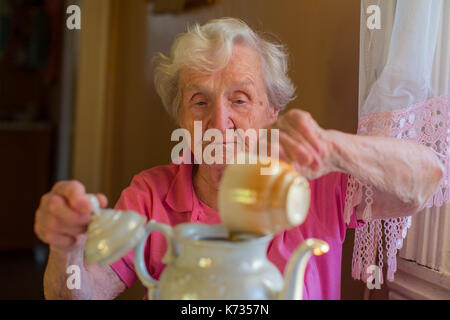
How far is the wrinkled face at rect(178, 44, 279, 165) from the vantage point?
119cm

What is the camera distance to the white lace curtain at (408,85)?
977 millimetres

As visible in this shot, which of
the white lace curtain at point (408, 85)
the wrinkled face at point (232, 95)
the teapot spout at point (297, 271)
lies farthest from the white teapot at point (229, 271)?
the wrinkled face at point (232, 95)

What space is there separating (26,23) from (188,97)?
4.15 m

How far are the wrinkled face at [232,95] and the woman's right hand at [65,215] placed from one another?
18.6 inches

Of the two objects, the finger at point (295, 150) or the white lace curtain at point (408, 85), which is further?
the white lace curtain at point (408, 85)

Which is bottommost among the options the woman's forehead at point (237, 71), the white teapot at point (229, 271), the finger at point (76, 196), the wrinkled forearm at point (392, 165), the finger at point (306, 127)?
the white teapot at point (229, 271)

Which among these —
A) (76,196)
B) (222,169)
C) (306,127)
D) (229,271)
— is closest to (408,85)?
(306,127)

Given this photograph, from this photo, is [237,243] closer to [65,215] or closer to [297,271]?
[297,271]

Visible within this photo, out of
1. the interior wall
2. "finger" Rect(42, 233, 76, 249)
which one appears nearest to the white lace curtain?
the interior wall

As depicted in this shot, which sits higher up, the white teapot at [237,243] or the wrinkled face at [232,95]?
the wrinkled face at [232,95]

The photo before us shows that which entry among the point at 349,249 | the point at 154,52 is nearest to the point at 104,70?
the point at 154,52

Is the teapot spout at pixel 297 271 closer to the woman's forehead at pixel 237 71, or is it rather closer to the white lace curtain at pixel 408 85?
the white lace curtain at pixel 408 85

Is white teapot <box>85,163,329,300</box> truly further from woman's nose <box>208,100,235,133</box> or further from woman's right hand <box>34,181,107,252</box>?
woman's nose <box>208,100,235,133</box>

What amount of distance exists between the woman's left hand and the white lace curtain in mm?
278
